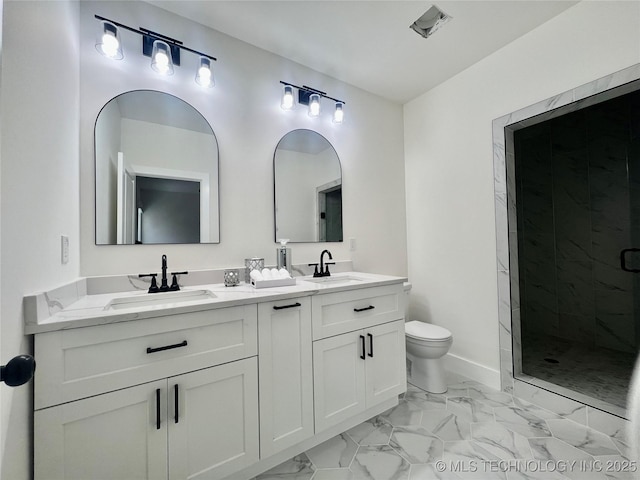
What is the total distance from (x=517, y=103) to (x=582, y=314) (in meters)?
2.36

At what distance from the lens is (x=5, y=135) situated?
76 centimetres

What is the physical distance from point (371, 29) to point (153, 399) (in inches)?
92.3

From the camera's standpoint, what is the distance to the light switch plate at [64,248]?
46.2 inches

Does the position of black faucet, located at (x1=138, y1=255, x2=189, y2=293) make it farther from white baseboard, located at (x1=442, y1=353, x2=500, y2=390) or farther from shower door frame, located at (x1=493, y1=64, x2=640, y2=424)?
shower door frame, located at (x1=493, y1=64, x2=640, y2=424)

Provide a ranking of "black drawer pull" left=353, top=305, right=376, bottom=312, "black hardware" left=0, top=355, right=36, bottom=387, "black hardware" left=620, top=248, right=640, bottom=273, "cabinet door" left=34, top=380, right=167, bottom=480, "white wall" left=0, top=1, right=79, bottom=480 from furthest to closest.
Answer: "black hardware" left=620, top=248, right=640, bottom=273, "black drawer pull" left=353, top=305, right=376, bottom=312, "cabinet door" left=34, top=380, right=167, bottom=480, "white wall" left=0, top=1, right=79, bottom=480, "black hardware" left=0, top=355, right=36, bottom=387

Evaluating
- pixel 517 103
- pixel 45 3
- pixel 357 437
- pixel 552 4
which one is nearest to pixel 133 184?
pixel 45 3

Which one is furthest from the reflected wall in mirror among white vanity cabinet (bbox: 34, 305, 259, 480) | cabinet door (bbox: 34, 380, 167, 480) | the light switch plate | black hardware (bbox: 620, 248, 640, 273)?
black hardware (bbox: 620, 248, 640, 273)

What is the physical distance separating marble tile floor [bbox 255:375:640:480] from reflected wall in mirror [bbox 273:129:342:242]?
51.7 inches

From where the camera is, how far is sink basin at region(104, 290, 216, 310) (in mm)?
1319

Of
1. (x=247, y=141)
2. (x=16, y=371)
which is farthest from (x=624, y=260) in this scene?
(x=16, y=371)

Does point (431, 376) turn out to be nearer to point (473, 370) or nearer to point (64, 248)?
point (473, 370)

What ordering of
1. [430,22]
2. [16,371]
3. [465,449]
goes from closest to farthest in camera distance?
[16,371]
[465,449]
[430,22]

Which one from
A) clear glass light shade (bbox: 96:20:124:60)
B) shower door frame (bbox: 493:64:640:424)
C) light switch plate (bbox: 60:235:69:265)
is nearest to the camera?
light switch plate (bbox: 60:235:69:265)

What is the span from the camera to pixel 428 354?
201 centimetres
